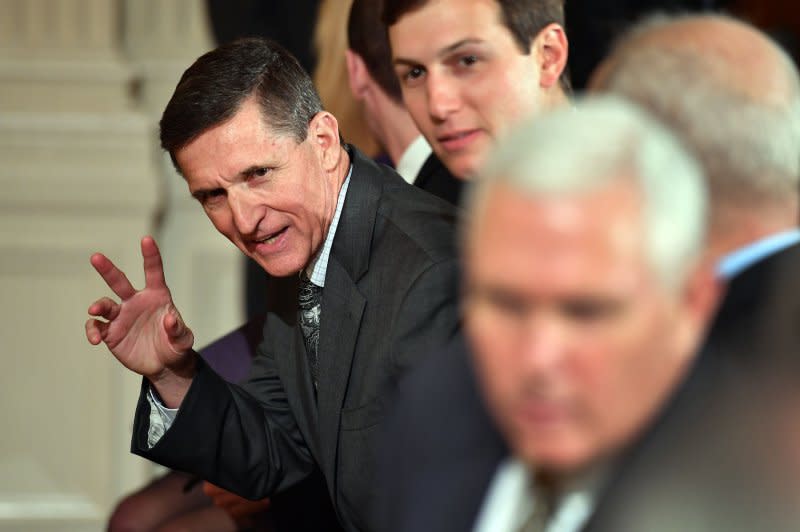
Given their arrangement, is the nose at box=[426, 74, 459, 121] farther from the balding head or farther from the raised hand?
Answer: the balding head

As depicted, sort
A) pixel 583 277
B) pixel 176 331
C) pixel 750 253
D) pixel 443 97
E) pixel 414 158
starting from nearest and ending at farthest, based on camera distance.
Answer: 1. pixel 583 277
2. pixel 750 253
3. pixel 176 331
4. pixel 443 97
5. pixel 414 158

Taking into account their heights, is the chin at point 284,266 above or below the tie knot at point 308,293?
above

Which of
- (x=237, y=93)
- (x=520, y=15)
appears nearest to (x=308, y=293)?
(x=237, y=93)

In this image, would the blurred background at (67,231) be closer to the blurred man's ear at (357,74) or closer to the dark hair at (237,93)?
the blurred man's ear at (357,74)

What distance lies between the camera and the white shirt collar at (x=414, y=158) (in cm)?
309

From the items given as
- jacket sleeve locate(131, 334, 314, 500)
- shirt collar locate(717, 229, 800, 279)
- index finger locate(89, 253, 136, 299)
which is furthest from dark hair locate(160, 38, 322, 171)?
shirt collar locate(717, 229, 800, 279)

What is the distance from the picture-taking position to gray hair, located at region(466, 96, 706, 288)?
1006 mm

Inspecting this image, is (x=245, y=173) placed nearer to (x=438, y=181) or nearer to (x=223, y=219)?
(x=223, y=219)

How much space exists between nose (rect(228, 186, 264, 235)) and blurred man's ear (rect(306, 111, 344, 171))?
15cm

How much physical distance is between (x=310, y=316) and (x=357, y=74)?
1.03 m

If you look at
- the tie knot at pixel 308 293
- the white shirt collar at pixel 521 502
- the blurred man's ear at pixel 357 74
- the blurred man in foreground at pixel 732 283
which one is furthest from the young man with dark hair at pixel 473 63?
the white shirt collar at pixel 521 502

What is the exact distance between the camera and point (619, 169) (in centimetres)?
101

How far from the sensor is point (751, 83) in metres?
1.39

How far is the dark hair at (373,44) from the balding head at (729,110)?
1.75 m
